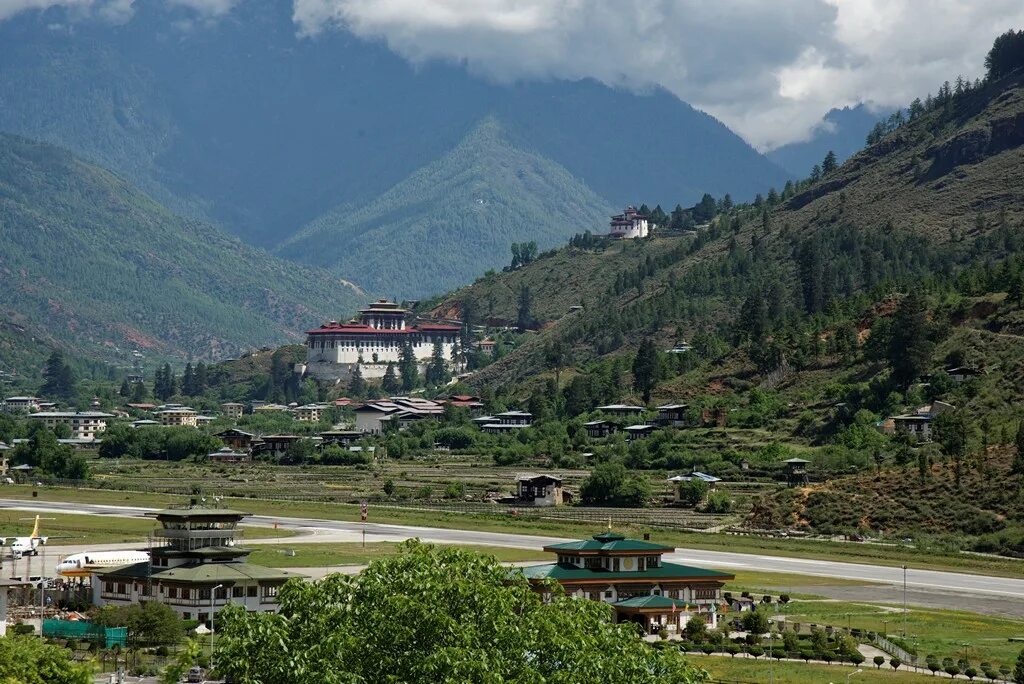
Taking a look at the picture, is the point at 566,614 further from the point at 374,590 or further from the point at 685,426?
the point at 685,426

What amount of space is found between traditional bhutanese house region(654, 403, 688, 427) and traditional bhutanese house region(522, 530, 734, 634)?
9183cm

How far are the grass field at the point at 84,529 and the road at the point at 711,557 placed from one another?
113 inches

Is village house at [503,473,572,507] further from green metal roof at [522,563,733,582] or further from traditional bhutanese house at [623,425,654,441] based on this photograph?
green metal roof at [522,563,733,582]

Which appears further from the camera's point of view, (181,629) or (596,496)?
(596,496)

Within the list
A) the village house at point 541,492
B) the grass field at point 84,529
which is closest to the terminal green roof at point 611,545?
the grass field at point 84,529

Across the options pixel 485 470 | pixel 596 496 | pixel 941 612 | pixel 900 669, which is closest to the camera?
pixel 900 669

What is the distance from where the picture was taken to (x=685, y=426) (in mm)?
190500

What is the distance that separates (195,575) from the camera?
308 ft

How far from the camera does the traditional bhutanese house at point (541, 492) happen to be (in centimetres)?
16038

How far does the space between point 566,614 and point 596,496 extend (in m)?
109

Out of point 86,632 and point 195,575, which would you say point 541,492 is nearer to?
point 195,575

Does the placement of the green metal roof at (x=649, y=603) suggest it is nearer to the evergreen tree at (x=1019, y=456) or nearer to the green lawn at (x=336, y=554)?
the green lawn at (x=336, y=554)

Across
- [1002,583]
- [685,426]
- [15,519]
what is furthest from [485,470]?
[1002,583]

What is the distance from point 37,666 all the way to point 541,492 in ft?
354
